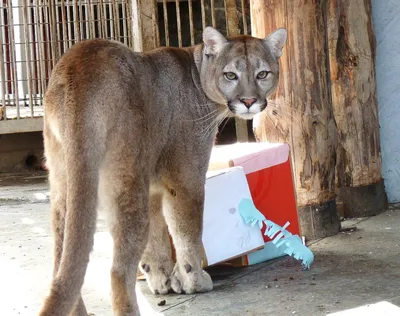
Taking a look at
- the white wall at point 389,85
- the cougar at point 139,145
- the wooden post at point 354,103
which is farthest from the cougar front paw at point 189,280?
the white wall at point 389,85

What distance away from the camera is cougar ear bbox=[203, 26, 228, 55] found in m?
5.01

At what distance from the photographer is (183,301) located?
4781 millimetres

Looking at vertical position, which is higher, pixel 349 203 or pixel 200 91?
pixel 200 91

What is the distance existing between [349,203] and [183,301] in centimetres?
233

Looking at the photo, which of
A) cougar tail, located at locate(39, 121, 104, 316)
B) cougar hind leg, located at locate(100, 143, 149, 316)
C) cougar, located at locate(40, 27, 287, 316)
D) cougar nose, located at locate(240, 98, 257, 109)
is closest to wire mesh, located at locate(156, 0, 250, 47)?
cougar, located at locate(40, 27, 287, 316)

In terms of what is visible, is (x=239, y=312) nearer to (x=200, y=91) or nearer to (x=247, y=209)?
(x=247, y=209)

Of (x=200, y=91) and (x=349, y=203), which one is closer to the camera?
(x=200, y=91)

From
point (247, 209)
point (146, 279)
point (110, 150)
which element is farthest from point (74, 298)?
point (247, 209)

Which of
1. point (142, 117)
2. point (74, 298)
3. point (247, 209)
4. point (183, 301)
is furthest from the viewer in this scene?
point (247, 209)

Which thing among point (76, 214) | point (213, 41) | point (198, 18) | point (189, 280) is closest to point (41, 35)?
point (198, 18)

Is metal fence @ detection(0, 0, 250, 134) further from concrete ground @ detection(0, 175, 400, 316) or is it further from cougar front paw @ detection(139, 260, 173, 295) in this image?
cougar front paw @ detection(139, 260, 173, 295)

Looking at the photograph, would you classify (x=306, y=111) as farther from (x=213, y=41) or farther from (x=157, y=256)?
(x=157, y=256)

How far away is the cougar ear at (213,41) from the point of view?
5008mm

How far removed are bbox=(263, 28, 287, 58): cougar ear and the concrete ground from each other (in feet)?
4.26
